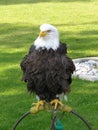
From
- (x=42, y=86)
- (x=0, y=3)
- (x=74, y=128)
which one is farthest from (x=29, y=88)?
(x=0, y=3)

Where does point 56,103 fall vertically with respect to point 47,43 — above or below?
below

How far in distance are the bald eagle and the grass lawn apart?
83.9 inches

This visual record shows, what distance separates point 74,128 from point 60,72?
2.28 metres

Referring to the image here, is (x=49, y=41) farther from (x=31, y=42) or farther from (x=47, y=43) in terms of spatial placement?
(x=31, y=42)

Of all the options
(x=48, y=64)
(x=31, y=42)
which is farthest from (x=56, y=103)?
(x=31, y=42)

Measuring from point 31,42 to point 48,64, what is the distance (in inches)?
329

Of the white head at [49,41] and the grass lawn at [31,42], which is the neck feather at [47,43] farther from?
the grass lawn at [31,42]

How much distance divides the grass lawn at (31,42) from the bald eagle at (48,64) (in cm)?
213

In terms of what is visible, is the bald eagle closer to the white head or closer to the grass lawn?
the white head

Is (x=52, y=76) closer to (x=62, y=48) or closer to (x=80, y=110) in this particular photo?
(x=62, y=48)

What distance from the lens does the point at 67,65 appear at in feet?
13.5

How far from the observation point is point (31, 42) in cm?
1236

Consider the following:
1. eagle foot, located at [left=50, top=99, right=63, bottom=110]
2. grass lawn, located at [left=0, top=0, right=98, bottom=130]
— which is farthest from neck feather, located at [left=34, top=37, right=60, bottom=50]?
grass lawn, located at [left=0, top=0, right=98, bottom=130]

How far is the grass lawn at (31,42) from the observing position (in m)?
6.58
